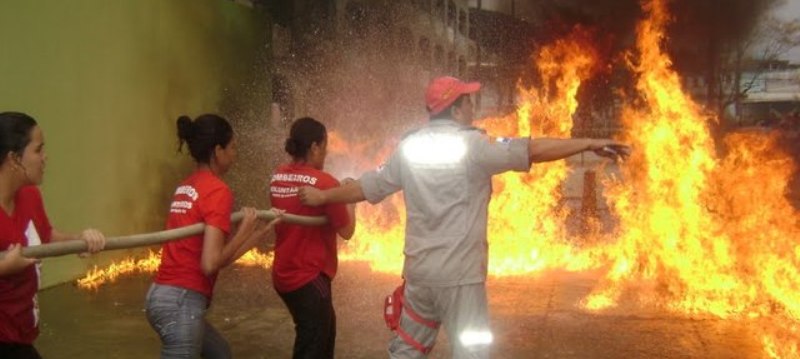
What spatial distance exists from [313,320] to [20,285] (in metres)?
1.58

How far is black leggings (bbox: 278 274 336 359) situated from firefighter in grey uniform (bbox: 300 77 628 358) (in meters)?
0.49

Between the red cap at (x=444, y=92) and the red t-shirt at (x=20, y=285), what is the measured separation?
1.88 metres

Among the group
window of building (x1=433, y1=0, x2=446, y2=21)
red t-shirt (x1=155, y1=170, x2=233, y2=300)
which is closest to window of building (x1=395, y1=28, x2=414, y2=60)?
window of building (x1=433, y1=0, x2=446, y2=21)

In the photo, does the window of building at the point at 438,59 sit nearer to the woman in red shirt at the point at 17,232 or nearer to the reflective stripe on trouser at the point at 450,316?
the reflective stripe on trouser at the point at 450,316

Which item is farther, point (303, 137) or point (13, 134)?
point (303, 137)

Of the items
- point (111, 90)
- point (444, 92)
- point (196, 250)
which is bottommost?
point (196, 250)

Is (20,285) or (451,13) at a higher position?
(451,13)

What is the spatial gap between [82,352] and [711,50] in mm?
11489

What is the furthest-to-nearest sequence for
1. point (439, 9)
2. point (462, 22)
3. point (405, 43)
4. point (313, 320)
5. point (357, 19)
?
1. point (462, 22)
2. point (439, 9)
3. point (405, 43)
4. point (357, 19)
5. point (313, 320)

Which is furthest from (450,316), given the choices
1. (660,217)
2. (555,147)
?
(660,217)

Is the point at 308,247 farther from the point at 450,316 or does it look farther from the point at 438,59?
the point at 438,59

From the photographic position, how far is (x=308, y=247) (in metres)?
4.27

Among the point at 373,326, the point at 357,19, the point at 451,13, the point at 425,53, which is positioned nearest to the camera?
the point at 373,326

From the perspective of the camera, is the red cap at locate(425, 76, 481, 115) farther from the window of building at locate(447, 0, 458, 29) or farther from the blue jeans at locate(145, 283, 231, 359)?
the window of building at locate(447, 0, 458, 29)
